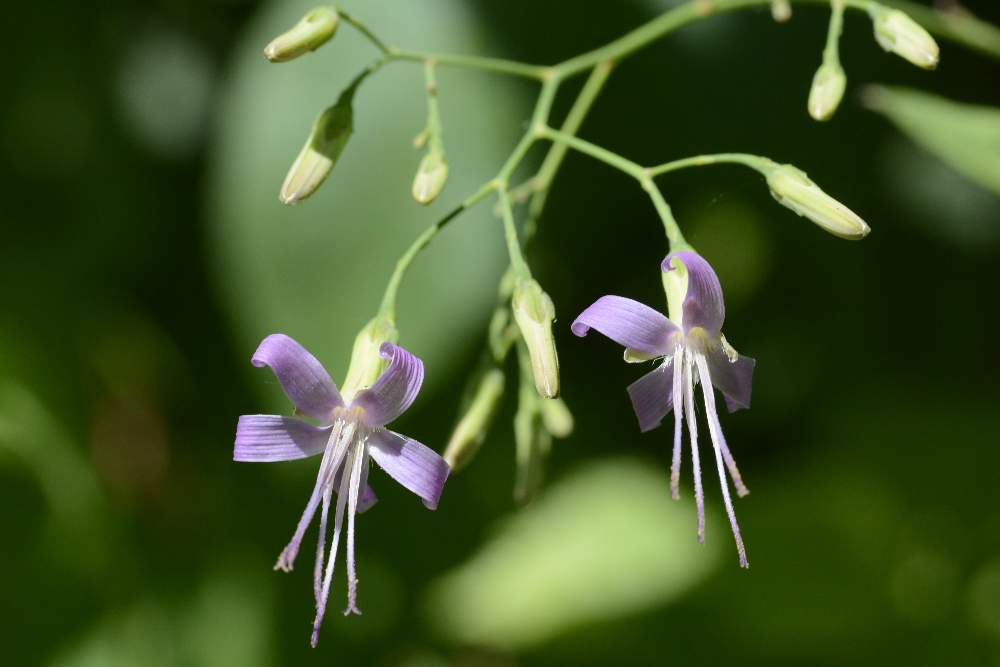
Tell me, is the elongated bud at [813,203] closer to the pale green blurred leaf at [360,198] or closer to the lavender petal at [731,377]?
the lavender petal at [731,377]

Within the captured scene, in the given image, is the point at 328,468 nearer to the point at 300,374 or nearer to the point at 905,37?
the point at 300,374

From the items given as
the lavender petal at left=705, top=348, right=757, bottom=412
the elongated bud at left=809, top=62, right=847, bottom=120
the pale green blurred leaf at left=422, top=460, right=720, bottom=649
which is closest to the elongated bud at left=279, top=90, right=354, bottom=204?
the lavender petal at left=705, top=348, right=757, bottom=412

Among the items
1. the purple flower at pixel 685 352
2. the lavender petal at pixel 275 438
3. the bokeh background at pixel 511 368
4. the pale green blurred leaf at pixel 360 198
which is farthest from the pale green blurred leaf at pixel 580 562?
the lavender petal at pixel 275 438

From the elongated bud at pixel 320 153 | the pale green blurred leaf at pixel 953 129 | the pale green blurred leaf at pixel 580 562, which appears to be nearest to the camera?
the elongated bud at pixel 320 153

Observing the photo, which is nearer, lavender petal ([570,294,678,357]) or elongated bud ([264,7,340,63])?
lavender petal ([570,294,678,357])

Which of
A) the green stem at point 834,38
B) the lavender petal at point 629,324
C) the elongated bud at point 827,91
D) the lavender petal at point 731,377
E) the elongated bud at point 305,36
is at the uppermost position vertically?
the green stem at point 834,38

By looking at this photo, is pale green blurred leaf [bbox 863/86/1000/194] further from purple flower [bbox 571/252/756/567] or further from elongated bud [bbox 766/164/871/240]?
purple flower [bbox 571/252/756/567]

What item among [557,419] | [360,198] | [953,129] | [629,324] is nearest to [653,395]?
[629,324]
